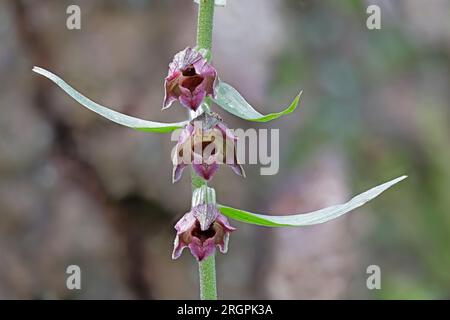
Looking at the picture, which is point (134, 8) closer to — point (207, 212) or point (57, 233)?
point (57, 233)

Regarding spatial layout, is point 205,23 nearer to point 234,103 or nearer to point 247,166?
point 234,103

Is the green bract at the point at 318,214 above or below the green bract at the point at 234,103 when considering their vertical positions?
below

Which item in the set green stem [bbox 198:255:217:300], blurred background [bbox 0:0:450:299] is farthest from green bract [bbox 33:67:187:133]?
blurred background [bbox 0:0:450:299]

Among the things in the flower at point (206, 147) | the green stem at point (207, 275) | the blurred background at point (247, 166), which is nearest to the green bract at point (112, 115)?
the flower at point (206, 147)

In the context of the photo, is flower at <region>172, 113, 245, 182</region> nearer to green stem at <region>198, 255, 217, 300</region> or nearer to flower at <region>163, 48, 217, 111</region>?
flower at <region>163, 48, 217, 111</region>

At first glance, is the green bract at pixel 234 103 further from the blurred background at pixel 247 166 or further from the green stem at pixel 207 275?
the blurred background at pixel 247 166
